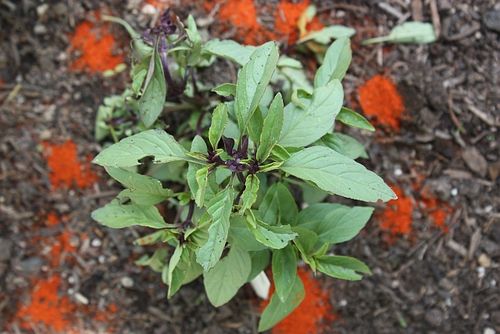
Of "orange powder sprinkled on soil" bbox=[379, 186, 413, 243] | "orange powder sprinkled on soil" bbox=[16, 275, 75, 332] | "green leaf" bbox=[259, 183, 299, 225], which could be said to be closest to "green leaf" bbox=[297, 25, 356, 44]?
"orange powder sprinkled on soil" bbox=[379, 186, 413, 243]

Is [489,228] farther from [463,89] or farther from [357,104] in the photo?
[357,104]

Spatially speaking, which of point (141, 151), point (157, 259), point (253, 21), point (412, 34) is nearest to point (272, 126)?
point (141, 151)

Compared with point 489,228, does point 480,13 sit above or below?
above

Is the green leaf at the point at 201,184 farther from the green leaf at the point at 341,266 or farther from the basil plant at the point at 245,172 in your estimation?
the green leaf at the point at 341,266

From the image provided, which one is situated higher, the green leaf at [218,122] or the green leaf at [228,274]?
the green leaf at [218,122]

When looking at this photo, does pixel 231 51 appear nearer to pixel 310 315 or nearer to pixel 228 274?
pixel 228 274

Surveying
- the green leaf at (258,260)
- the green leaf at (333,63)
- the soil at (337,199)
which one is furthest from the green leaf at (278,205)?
the soil at (337,199)

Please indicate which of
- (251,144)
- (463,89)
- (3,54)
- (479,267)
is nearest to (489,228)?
(479,267)
